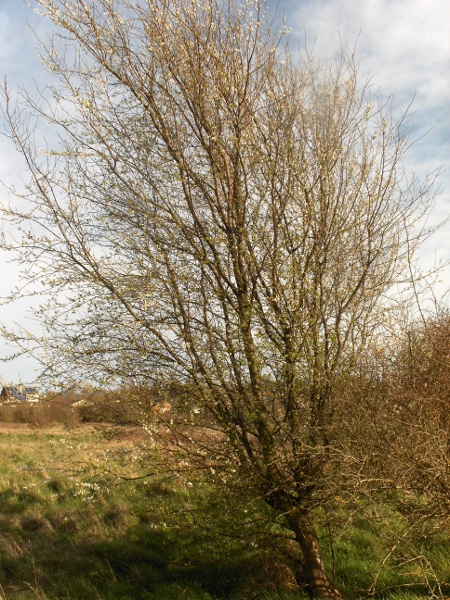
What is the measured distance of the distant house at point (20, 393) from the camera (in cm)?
496

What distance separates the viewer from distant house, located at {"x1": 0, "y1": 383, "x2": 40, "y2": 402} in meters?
4.96

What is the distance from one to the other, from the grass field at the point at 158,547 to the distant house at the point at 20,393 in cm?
67

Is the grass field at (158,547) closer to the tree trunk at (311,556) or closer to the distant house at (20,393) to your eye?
the tree trunk at (311,556)

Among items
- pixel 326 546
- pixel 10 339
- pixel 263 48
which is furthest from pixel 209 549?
pixel 263 48

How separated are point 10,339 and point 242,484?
106 inches

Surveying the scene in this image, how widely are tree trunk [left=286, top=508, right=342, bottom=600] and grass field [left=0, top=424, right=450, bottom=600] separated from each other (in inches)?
8.9

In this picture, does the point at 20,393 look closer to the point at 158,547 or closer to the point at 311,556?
the point at 311,556

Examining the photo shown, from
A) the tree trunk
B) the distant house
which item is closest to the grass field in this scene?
the tree trunk

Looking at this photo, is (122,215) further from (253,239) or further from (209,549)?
(209,549)

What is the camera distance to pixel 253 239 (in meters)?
5.25

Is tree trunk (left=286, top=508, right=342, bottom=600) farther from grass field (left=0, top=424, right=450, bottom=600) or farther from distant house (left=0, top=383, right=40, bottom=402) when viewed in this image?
distant house (left=0, top=383, right=40, bottom=402)

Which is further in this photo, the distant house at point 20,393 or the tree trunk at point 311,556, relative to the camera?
the tree trunk at point 311,556

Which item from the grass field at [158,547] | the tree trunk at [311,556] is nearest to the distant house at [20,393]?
the grass field at [158,547]

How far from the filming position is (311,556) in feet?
18.1
